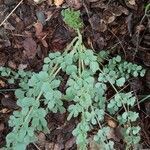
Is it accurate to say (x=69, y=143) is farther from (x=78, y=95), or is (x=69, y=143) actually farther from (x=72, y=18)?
(x=72, y=18)

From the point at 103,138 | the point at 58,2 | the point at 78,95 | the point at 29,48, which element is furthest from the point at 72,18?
the point at 103,138

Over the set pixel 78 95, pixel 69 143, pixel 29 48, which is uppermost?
pixel 29 48

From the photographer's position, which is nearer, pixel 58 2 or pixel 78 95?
pixel 78 95

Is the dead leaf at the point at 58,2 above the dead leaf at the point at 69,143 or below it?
above

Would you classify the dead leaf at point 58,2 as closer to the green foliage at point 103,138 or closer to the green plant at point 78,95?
the green plant at point 78,95

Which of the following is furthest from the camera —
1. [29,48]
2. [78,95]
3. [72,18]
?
[29,48]

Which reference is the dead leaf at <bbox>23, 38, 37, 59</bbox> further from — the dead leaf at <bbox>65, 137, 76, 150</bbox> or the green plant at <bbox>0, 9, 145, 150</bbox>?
the dead leaf at <bbox>65, 137, 76, 150</bbox>

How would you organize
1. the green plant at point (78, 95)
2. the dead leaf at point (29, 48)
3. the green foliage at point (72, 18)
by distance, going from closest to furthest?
the green plant at point (78, 95), the green foliage at point (72, 18), the dead leaf at point (29, 48)

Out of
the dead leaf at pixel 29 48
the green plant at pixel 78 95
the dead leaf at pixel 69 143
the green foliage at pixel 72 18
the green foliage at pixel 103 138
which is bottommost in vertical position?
the dead leaf at pixel 69 143

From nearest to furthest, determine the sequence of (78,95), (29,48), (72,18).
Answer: (78,95), (72,18), (29,48)

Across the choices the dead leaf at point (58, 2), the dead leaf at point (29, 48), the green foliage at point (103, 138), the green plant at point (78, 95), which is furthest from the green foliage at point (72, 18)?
the green foliage at point (103, 138)

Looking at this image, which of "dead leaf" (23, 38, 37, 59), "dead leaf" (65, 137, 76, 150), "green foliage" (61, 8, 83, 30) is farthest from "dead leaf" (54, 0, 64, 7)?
"dead leaf" (65, 137, 76, 150)
